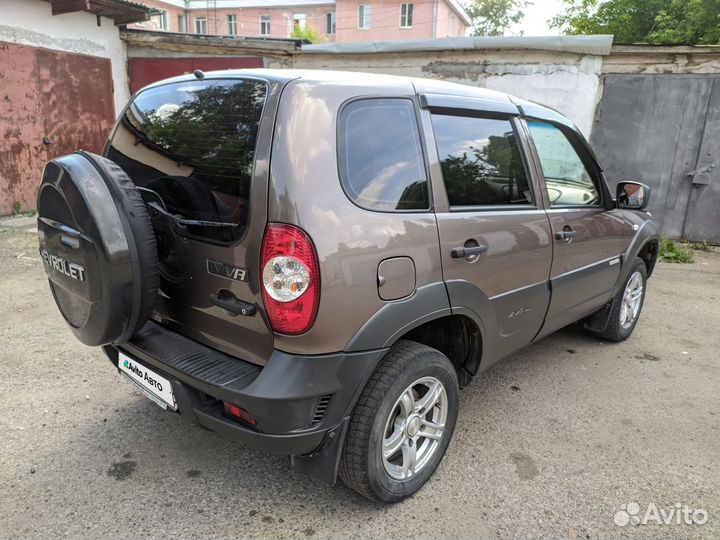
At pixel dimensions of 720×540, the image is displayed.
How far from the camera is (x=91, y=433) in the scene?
2719mm

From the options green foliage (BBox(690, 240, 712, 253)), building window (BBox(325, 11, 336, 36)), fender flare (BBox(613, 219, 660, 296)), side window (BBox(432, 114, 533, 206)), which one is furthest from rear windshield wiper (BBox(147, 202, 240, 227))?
building window (BBox(325, 11, 336, 36))

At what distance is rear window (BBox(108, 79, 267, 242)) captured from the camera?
1966 millimetres

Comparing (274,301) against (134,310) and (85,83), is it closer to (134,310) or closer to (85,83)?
(134,310)

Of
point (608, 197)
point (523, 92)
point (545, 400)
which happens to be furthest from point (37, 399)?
point (523, 92)

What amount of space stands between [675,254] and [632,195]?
426 centimetres

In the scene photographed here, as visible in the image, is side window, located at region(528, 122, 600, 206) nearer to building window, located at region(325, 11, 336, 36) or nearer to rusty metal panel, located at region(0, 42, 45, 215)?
rusty metal panel, located at region(0, 42, 45, 215)

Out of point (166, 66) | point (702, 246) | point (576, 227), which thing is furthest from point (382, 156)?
point (166, 66)

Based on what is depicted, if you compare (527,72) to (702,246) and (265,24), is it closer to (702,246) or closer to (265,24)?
(702,246)

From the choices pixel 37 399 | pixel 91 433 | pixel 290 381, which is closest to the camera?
pixel 290 381

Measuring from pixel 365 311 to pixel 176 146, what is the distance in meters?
1.13

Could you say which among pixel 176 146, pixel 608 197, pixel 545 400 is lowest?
pixel 545 400

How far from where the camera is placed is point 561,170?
10.7 ft

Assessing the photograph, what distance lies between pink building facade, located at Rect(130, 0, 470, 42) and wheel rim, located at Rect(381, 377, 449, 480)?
111 feet

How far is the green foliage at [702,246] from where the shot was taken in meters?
7.41
